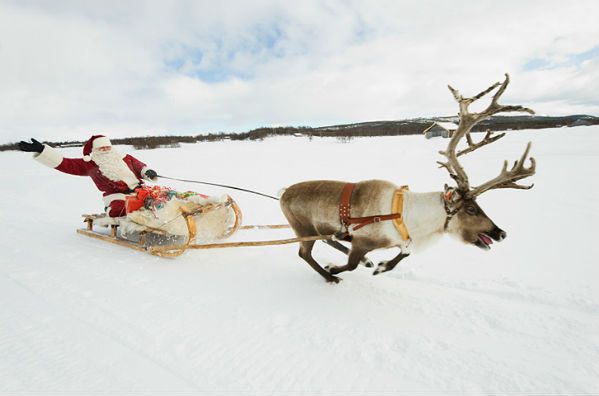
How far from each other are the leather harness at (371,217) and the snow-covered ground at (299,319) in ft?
2.36

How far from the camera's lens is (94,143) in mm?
5172

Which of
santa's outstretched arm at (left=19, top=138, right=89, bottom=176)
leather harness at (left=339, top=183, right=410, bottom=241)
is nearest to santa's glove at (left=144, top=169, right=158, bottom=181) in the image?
santa's outstretched arm at (left=19, top=138, right=89, bottom=176)

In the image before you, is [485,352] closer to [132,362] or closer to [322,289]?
[322,289]

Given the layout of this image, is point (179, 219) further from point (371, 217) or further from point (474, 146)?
point (474, 146)

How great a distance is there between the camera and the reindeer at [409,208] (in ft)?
9.89

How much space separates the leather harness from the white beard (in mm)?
3716

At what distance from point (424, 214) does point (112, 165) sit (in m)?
4.68

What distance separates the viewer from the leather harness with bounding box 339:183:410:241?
10.4 ft

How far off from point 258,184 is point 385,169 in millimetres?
4386

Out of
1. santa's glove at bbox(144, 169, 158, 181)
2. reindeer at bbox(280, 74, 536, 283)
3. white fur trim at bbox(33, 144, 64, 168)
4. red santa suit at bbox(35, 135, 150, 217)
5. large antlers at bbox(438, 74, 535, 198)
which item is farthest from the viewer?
santa's glove at bbox(144, 169, 158, 181)

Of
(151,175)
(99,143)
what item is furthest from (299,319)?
(99,143)

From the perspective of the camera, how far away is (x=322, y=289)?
3564 mm

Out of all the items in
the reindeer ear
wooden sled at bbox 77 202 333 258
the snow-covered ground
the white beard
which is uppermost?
the white beard

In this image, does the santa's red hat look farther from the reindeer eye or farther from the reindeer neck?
the reindeer eye
